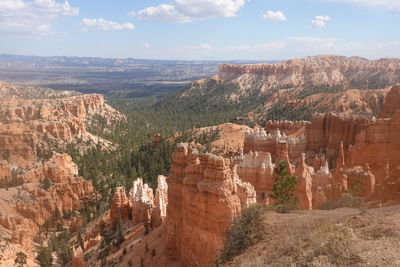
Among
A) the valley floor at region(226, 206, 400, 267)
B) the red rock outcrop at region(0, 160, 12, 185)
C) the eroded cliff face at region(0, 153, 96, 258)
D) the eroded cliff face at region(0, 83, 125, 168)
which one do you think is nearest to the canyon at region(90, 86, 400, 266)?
the valley floor at region(226, 206, 400, 267)

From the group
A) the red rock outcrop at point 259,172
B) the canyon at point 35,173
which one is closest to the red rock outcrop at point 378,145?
the red rock outcrop at point 259,172

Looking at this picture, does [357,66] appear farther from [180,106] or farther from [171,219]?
[171,219]

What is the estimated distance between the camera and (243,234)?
1298 centimetres

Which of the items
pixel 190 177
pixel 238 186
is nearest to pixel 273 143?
pixel 238 186

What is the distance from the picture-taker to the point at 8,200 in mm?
41156

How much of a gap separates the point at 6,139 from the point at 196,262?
182 feet

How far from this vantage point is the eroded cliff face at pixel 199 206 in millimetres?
16094

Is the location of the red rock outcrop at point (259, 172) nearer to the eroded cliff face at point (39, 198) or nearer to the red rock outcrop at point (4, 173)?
the eroded cliff face at point (39, 198)

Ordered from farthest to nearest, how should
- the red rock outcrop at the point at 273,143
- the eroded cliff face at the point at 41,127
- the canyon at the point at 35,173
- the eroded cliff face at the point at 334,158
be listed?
1. the eroded cliff face at the point at 41,127
2. the red rock outcrop at the point at 273,143
3. the canyon at the point at 35,173
4. the eroded cliff face at the point at 334,158

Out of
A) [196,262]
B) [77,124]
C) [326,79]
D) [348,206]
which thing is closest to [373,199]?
[348,206]

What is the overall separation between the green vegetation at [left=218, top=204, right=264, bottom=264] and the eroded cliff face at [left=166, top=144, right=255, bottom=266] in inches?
92.1

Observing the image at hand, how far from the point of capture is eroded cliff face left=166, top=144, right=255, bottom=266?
16.1 meters

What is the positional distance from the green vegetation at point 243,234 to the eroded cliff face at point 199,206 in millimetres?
2338

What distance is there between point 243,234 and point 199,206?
13.4 feet
